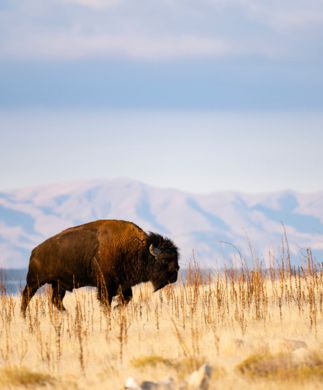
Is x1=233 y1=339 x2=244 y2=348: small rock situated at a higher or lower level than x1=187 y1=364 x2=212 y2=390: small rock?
higher

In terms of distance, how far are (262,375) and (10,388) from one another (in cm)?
280

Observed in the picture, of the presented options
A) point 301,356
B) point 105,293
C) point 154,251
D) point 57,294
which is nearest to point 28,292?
point 57,294

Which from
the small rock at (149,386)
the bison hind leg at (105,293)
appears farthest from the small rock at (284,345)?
the bison hind leg at (105,293)

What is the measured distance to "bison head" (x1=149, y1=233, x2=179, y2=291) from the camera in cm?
1623

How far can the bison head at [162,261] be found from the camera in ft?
53.3

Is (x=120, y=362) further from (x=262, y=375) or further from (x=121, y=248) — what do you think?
(x=121, y=248)

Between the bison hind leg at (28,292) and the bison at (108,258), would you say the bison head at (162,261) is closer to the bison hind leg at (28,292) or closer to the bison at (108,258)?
the bison at (108,258)

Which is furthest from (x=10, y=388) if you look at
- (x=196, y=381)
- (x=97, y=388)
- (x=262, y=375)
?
(x=262, y=375)

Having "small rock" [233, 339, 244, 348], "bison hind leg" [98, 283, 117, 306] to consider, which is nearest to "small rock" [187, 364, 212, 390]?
"small rock" [233, 339, 244, 348]

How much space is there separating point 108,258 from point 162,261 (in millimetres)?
1141

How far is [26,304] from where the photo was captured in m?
16.6

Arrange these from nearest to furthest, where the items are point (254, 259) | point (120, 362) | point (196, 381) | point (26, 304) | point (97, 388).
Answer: point (196, 381)
point (97, 388)
point (120, 362)
point (254, 259)
point (26, 304)

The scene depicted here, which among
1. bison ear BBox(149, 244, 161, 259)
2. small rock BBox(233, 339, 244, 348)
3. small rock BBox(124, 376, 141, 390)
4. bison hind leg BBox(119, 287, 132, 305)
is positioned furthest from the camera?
bison ear BBox(149, 244, 161, 259)

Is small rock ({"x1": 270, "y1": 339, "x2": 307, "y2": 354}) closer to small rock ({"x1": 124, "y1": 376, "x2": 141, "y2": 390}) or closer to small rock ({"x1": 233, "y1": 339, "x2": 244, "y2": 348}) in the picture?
small rock ({"x1": 233, "y1": 339, "x2": 244, "y2": 348})
